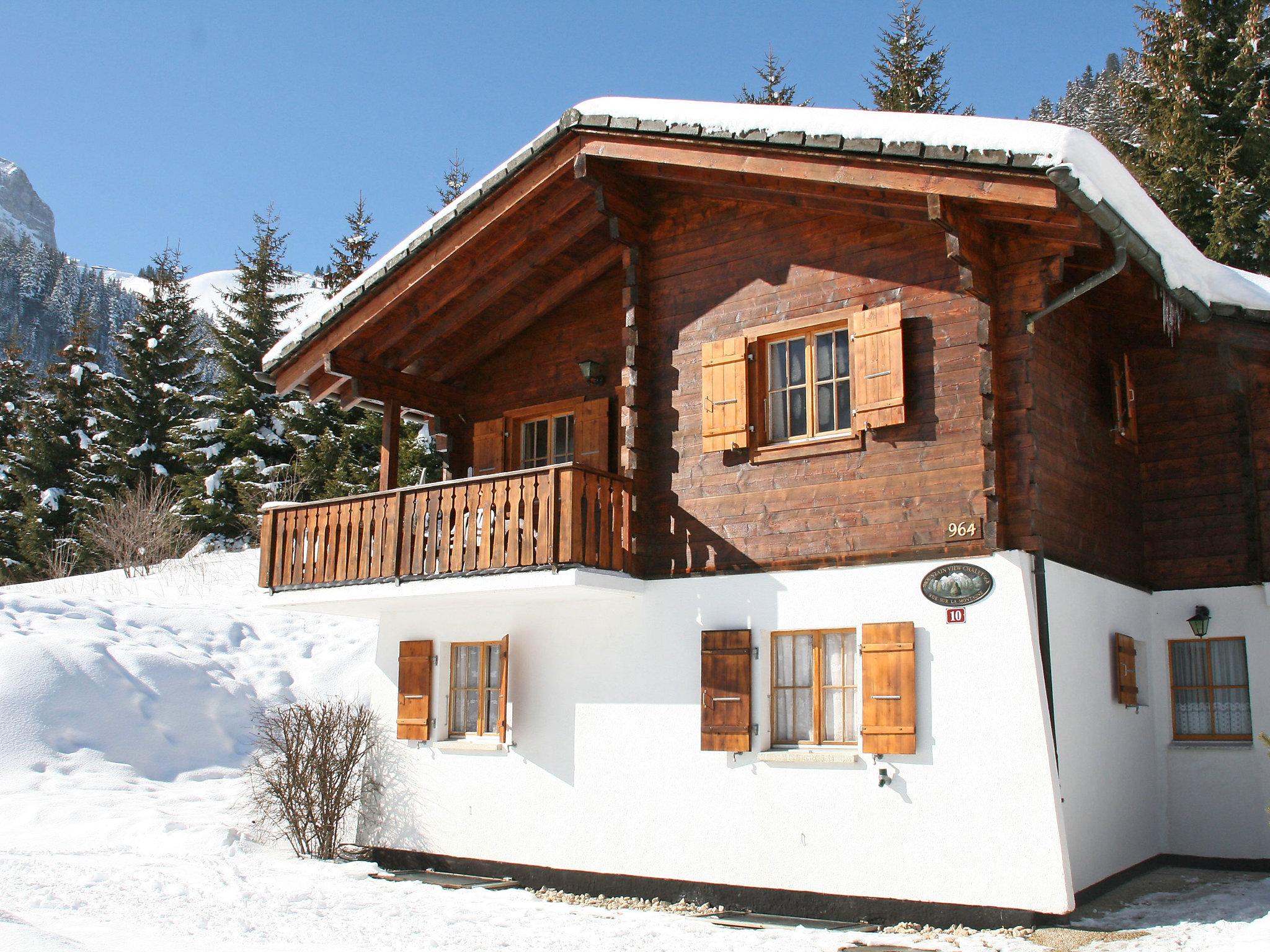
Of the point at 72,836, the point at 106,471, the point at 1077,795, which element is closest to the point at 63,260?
the point at 106,471

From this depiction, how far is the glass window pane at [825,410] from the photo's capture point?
9852 mm

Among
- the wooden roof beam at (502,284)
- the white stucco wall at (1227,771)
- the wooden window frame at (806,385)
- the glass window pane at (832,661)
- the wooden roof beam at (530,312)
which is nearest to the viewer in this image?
the glass window pane at (832,661)

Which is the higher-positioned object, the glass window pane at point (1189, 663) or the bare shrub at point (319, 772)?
the glass window pane at point (1189, 663)

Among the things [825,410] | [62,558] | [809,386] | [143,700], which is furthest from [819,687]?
[62,558]

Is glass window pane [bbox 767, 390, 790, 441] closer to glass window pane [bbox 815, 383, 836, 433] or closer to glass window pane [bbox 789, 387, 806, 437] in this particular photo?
glass window pane [bbox 789, 387, 806, 437]

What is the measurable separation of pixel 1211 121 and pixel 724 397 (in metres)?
13.9

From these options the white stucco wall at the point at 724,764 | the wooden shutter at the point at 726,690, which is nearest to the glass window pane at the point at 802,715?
the white stucco wall at the point at 724,764

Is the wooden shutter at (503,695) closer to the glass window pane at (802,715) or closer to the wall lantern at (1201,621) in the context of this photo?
the glass window pane at (802,715)

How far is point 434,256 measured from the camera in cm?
1164

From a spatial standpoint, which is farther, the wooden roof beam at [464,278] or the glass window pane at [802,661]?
the wooden roof beam at [464,278]

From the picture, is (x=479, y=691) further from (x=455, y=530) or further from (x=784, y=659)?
(x=784, y=659)

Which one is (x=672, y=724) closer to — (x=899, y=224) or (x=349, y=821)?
(x=899, y=224)

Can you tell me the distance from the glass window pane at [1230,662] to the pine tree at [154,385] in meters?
28.6

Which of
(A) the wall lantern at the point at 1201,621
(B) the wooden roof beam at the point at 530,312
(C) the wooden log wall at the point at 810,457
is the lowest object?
(A) the wall lantern at the point at 1201,621
